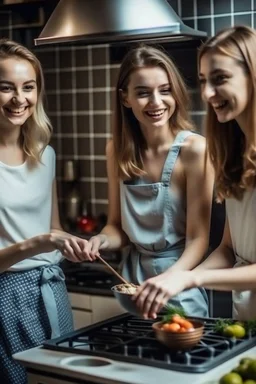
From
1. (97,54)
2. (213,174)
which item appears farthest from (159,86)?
(97,54)

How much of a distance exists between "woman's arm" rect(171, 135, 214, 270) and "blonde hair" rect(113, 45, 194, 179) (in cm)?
13

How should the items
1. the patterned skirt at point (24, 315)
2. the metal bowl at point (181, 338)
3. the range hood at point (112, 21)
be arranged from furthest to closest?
the patterned skirt at point (24, 315), the range hood at point (112, 21), the metal bowl at point (181, 338)

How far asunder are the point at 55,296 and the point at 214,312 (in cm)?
103

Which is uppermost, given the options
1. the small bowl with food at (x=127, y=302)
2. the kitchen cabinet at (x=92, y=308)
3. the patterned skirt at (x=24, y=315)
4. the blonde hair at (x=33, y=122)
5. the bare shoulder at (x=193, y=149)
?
the blonde hair at (x=33, y=122)

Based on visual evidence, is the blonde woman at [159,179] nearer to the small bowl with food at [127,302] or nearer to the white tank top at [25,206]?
the white tank top at [25,206]

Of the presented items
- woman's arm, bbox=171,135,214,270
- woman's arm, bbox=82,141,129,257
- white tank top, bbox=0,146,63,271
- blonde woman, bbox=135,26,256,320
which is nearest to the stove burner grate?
blonde woman, bbox=135,26,256,320

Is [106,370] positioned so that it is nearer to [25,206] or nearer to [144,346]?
[144,346]

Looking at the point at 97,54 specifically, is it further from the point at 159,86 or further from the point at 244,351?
the point at 244,351

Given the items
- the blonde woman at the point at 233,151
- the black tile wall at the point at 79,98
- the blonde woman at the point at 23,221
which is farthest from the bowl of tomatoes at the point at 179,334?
the black tile wall at the point at 79,98

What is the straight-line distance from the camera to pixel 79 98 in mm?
4027

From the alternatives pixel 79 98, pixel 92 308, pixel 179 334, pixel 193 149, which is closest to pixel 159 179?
pixel 193 149

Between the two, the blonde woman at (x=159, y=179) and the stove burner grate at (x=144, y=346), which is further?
the blonde woman at (x=159, y=179)

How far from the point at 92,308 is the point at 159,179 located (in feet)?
3.96

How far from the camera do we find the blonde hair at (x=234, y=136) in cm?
207
